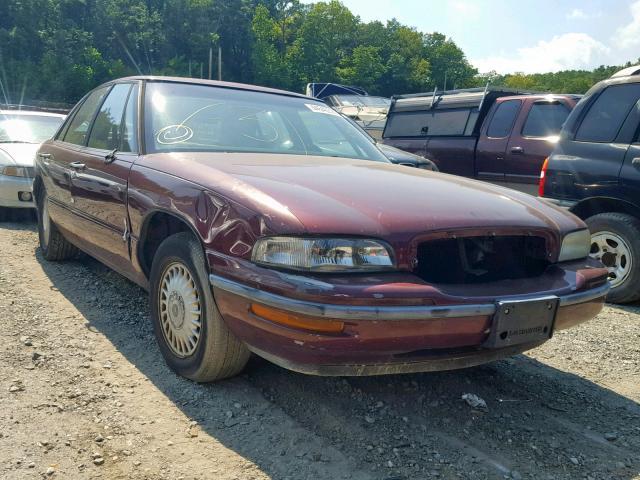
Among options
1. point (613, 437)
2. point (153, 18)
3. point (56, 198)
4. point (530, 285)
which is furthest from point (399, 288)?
point (153, 18)

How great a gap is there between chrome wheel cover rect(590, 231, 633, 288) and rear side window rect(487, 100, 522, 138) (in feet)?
11.4

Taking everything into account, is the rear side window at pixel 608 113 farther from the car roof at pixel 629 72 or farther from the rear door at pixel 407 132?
the rear door at pixel 407 132

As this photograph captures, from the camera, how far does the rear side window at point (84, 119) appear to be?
14.1 feet

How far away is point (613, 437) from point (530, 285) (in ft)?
2.54

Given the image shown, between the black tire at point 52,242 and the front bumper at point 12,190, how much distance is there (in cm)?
184

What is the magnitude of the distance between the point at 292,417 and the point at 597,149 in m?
3.69

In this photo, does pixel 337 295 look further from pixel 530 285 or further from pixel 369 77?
pixel 369 77

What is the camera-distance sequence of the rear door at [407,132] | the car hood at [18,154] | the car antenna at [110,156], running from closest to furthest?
1. the car antenna at [110,156]
2. the car hood at [18,154]
3. the rear door at [407,132]

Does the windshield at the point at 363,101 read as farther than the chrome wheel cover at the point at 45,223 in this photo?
Yes

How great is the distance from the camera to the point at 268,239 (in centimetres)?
230

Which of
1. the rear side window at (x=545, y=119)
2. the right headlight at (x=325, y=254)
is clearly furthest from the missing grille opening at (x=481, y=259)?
the rear side window at (x=545, y=119)

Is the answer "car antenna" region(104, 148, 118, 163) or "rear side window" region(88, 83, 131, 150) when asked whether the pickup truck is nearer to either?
"rear side window" region(88, 83, 131, 150)

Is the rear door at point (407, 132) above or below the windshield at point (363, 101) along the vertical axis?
below

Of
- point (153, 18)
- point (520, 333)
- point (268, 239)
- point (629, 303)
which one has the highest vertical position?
point (153, 18)
